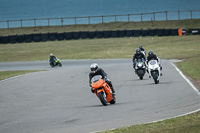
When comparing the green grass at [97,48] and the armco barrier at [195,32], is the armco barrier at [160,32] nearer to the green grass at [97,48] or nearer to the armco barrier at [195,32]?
the green grass at [97,48]

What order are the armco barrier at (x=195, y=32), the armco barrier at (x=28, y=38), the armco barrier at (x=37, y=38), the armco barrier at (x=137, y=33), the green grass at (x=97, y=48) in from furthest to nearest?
the armco barrier at (x=37, y=38) < the armco barrier at (x=28, y=38) < the armco barrier at (x=137, y=33) < the armco barrier at (x=195, y=32) < the green grass at (x=97, y=48)

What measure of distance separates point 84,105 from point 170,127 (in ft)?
16.1

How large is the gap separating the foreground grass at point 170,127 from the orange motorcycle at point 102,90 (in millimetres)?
3491

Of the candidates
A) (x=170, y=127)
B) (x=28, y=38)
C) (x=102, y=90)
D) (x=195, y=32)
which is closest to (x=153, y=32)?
(x=195, y=32)

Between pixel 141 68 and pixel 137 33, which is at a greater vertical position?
pixel 137 33

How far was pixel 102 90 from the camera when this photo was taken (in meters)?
12.5

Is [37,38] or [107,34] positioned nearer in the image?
[107,34]

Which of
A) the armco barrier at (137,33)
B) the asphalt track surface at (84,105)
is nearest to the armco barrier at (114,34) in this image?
the armco barrier at (137,33)

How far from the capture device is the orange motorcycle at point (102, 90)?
1243cm

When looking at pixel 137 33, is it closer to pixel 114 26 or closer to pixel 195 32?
pixel 195 32

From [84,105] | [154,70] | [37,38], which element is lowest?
[84,105]

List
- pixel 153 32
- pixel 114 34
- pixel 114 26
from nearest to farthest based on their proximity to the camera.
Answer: pixel 153 32 < pixel 114 34 < pixel 114 26

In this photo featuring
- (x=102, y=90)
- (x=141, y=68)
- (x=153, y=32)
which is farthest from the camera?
(x=153, y=32)

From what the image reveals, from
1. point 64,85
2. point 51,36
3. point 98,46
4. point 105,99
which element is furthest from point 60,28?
point 105,99
